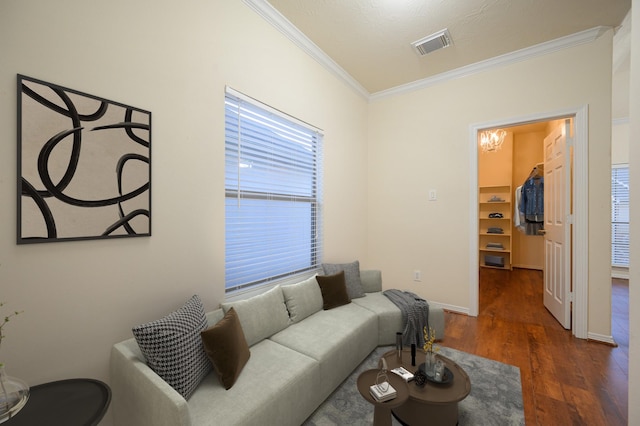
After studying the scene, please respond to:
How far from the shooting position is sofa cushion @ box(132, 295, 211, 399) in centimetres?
133

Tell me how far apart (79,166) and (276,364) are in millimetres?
1572

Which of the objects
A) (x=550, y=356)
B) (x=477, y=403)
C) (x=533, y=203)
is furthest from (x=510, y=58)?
(x=477, y=403)

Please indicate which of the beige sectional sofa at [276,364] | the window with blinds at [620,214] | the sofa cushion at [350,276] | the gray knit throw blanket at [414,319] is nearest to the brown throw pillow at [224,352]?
the beige sectional sofa at [276,364]

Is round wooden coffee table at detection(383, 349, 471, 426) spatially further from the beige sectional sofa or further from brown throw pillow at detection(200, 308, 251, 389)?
brown throw pillow at detection(200, 308, 251, 389)

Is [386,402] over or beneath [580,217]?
beneath

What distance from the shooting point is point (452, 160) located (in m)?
3.56

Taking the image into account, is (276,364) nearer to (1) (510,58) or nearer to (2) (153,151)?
(2) (153,151)

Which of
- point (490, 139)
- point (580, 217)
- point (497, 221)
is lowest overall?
point (497, 221)

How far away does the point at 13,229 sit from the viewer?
1.25m

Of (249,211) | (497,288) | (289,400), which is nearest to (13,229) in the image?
(249,211)

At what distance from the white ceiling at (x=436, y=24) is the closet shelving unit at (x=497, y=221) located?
11.5 feet

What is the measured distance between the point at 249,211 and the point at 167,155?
793 mm

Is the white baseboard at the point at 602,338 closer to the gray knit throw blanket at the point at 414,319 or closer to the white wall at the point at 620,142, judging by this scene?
the gray knit throw blanket at the point at 414,319

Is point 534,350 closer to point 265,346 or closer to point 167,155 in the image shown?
point 265,346
